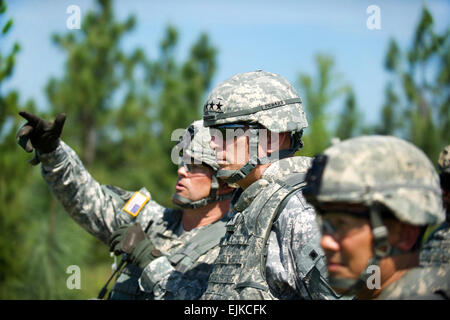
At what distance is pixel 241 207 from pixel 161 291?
1.21 meters

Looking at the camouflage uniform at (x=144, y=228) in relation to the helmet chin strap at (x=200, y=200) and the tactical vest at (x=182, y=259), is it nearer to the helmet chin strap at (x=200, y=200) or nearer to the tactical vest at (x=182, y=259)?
the tactical vest at (x=182, y=259)

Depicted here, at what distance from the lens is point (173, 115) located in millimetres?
17578

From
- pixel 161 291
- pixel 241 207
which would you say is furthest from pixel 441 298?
pixel 161 291

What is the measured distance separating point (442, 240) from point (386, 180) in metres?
1.12

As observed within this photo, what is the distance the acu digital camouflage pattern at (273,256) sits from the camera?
329cm

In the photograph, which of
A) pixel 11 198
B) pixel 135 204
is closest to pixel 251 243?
pixel 135 204

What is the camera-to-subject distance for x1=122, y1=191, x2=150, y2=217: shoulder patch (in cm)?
553

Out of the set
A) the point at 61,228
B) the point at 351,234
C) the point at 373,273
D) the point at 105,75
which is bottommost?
the point at 61,228

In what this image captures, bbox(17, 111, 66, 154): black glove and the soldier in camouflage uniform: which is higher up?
bbox(17, 111, 66, 154): black glove

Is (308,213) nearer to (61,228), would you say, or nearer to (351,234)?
(351,234)

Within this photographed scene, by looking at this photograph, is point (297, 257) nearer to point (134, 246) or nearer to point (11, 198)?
point (134, 246)

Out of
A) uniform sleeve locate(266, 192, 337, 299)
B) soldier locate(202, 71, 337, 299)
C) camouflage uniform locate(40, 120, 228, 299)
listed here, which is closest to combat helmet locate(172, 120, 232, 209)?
camouflage uniform locate(40, 120, 228, 299)

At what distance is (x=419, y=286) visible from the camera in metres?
2.52

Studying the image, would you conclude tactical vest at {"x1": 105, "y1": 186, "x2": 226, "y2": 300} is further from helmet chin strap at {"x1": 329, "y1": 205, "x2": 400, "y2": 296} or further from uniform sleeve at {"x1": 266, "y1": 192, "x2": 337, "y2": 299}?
helmet chin strap at {"x1": 329, "y1": 205, "x2": 400, "y2": 296}
